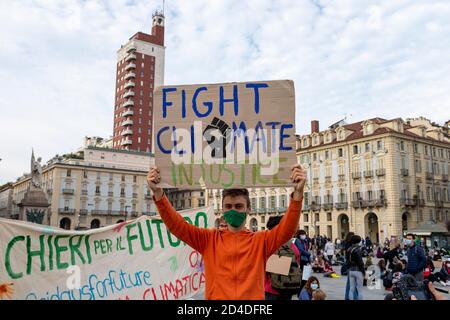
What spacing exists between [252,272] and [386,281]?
12.2 meters

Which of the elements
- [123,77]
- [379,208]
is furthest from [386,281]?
[123,77]

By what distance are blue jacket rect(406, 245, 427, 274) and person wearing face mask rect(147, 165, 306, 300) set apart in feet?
26.5

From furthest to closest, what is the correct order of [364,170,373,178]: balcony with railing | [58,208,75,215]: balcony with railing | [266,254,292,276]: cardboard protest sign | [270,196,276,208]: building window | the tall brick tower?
1. the tall brick tower
2. [58,208,75,215]: balcony with railing
3. [270,196,276,208]: building window
4. [364,170,373,178]: balcony with railing
5. [266,254,292,276]: cardboard protest sign

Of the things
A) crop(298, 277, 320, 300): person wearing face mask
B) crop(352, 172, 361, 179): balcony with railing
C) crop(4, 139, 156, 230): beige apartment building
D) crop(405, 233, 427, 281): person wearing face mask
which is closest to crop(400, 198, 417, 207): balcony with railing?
crop(352, 172, 361, 179): balcony with railing

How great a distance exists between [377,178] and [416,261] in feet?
149

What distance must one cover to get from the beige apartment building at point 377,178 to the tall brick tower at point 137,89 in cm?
4112

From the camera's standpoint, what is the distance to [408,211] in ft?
168

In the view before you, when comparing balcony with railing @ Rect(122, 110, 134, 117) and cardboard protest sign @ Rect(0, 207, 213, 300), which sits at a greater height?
balcony with railing @ Rect(122, 110, 134, 117)

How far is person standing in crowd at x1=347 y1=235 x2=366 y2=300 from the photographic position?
983 cm

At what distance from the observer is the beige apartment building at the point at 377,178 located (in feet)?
168

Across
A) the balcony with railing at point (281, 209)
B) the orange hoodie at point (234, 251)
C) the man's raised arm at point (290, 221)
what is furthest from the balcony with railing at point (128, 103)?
the man's raised arm at point (290, 221)

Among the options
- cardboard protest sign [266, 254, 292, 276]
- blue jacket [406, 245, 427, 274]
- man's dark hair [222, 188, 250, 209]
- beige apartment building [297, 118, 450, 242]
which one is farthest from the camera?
beige apartment building [297, 118, 450, 242]

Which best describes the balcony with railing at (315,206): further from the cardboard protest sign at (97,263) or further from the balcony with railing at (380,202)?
the cardboard protest sign at (97,263)

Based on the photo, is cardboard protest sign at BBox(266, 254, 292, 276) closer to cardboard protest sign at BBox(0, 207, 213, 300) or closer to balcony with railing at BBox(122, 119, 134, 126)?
cardboard protest sign at BBox(0, 207, 213, 300)
